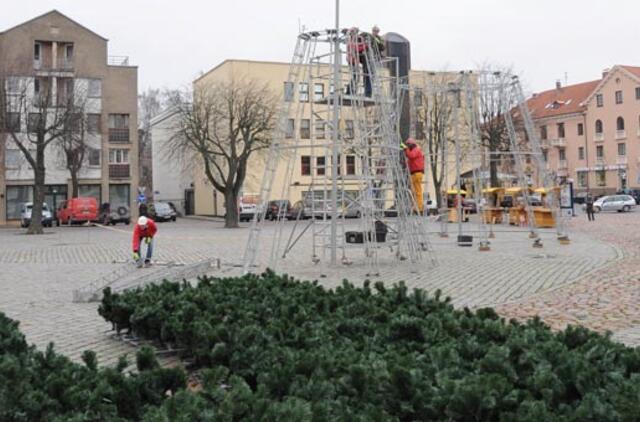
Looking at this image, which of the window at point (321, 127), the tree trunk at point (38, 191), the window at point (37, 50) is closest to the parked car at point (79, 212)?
the tree trunk at point (38, 191)

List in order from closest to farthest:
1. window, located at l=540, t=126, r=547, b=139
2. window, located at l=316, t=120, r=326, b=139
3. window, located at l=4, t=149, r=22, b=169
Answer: window, located at l=316, t=120, r=326, b=139 → window, located at l=4, t=149, r=22, b=169 → window, located at l=540, t=126, r=547, b=139

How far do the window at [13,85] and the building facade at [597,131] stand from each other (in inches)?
2223

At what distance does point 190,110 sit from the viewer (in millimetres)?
41844

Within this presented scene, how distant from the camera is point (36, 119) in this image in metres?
38.6

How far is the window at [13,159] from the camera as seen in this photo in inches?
2094

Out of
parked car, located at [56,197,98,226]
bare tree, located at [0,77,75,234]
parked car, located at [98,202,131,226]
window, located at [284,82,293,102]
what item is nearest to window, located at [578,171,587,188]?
parked car, located at [98,202,131,226]

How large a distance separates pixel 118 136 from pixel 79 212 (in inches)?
435

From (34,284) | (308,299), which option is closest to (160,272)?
(34,284)

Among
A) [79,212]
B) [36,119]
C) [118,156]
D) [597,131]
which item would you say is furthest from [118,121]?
[597,131]

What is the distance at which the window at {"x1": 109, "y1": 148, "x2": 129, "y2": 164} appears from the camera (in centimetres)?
5694

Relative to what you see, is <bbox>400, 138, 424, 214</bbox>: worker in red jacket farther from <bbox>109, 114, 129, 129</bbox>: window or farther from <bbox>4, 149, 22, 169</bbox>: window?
<bbox>4, 149, 22, 169</bbox>: window

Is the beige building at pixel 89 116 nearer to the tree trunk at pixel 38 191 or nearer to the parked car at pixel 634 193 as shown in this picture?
the tree trunk at pixel 38 191

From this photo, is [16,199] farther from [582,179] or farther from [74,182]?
[582,179]

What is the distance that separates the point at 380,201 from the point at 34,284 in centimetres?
746
